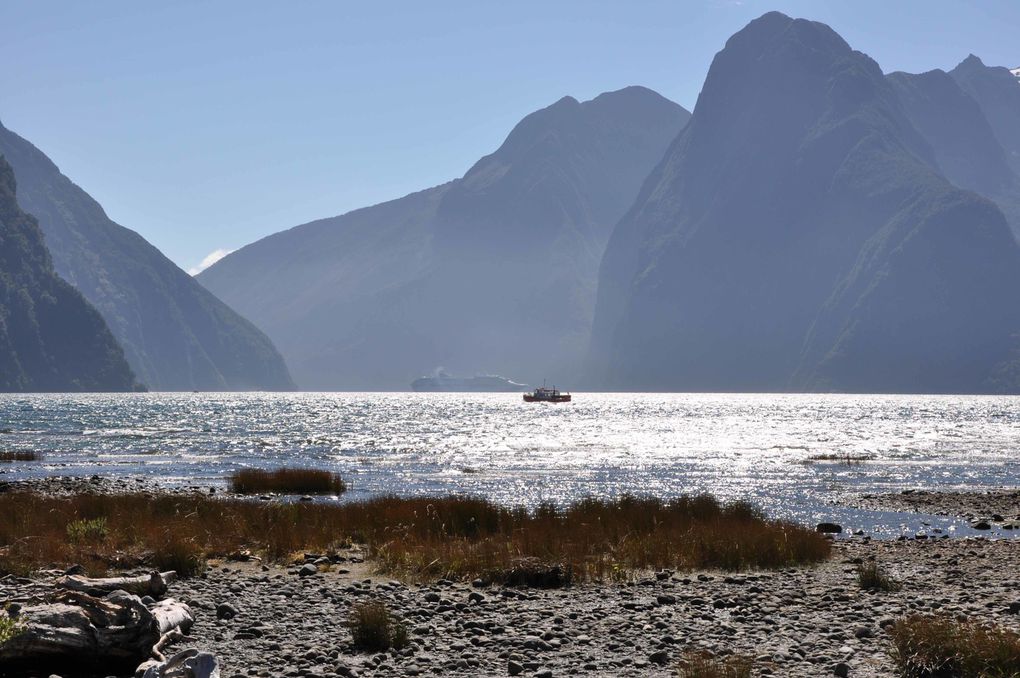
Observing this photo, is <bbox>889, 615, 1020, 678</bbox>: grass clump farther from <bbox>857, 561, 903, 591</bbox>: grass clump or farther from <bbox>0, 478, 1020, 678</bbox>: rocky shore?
<bbox>857, 561, 903, 591</bbox>: grass clump

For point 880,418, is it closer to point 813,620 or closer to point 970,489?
point 970,489

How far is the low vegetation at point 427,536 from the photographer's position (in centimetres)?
1923

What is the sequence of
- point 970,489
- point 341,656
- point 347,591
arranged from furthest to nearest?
point 970,489, point 347,591, point 341,656

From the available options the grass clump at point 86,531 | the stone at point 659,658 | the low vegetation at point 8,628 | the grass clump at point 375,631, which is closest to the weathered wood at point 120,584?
the low vegetation at point 8,628

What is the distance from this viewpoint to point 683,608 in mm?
16344

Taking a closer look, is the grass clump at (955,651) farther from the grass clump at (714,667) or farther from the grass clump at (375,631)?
the grass clump at (375,631)

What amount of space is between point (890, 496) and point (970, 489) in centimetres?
689

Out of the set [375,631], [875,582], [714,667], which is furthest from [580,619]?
[875,582]

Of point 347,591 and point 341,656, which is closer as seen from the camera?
point 341,656

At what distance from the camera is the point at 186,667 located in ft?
33.8

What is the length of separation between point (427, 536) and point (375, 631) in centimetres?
966

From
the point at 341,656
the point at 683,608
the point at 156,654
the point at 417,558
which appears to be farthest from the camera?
the point at 417,558

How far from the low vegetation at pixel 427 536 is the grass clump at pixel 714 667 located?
664 cm

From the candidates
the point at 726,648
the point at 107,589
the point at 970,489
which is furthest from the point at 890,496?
the point at 107,589
